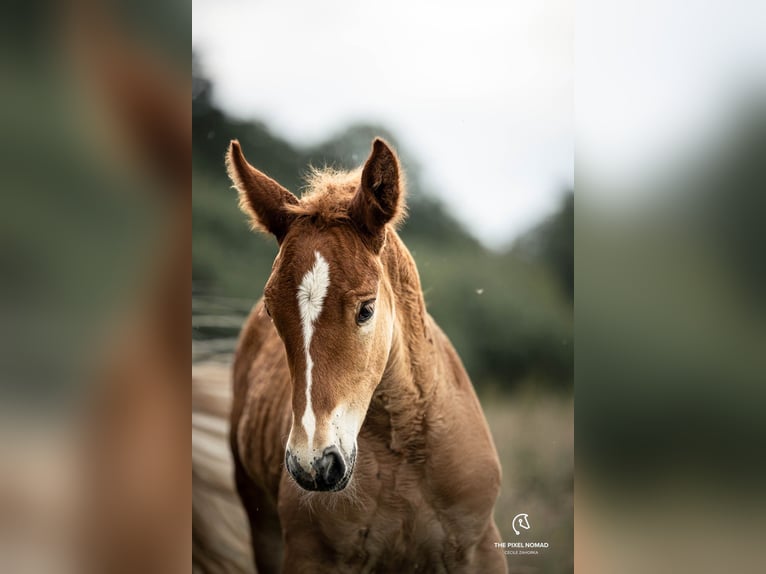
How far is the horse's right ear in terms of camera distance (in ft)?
6.81

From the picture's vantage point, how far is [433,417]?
217 cm

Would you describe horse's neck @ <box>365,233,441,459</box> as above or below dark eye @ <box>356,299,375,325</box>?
below

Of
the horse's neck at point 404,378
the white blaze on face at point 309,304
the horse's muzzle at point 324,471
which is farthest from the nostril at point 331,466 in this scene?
the horse's neck at point 404,378

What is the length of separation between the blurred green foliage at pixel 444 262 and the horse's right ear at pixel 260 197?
0.47 feet

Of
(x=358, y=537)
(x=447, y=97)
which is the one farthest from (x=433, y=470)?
(x=447, y=97)

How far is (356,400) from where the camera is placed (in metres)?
1.90

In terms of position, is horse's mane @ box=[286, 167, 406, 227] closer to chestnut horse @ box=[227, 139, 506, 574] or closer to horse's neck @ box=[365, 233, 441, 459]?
chestnut horse @ box=[227, 139, 506, 574]

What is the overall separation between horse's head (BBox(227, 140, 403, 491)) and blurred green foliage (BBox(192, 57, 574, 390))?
0.50 ft
